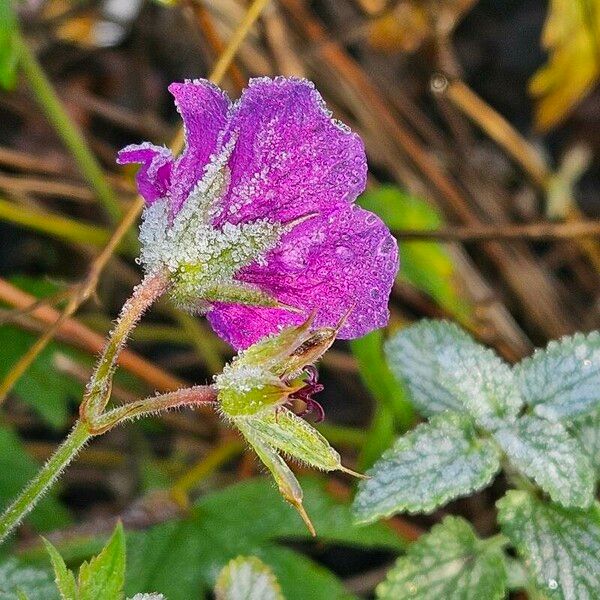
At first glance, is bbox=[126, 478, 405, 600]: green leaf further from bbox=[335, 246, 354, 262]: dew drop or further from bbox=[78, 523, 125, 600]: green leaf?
bbox=[335, 246, 354, 262]: dew drop

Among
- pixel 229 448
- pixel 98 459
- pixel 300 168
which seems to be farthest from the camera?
pixel 98 459

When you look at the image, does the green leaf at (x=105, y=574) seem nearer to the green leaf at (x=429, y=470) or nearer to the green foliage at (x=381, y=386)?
the green leaf at (x=429, y=470)

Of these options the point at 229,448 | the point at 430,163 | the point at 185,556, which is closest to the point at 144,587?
the point at 185,556

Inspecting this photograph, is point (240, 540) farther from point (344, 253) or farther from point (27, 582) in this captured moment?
point (344, 253)

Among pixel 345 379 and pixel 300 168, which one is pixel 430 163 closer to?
pixel 345 379

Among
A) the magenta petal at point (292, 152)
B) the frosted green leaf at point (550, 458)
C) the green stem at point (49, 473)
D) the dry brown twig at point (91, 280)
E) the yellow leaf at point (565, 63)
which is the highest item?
the yellow leaf at point (565, 63)

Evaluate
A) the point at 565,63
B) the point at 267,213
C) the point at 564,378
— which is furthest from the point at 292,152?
the point at 565,63

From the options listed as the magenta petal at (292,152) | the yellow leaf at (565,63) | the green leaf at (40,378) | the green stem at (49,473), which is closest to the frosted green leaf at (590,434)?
the magenta petal at (292,152)

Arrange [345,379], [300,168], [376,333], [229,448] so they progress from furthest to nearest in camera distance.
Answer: [345,379] < [229,448] < [376,333] < [300,168]
